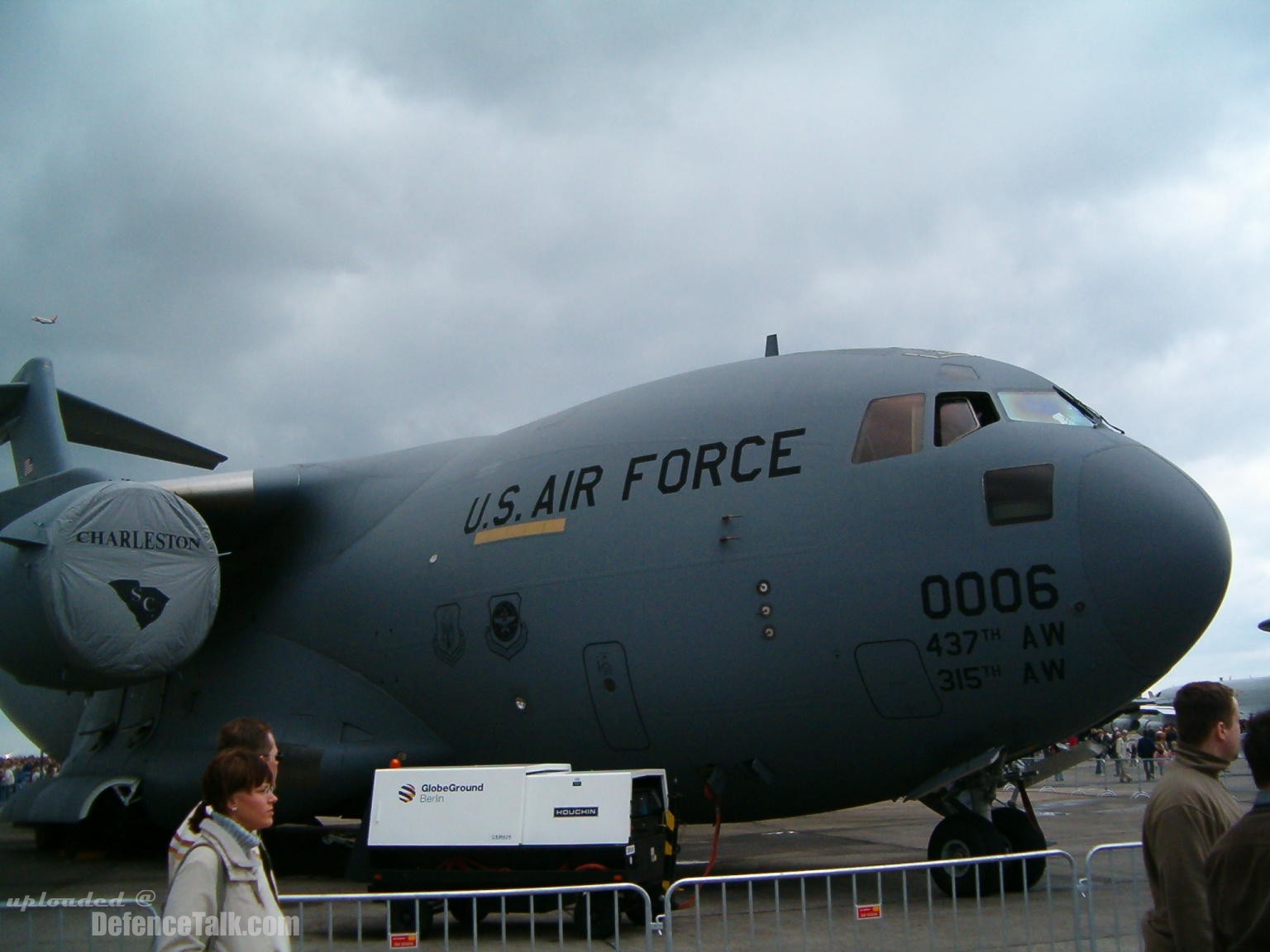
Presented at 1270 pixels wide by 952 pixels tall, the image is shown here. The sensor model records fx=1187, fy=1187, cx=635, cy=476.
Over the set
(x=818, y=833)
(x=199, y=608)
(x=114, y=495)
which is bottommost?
(x=818, y=833)

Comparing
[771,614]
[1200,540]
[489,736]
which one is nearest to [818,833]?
[489,736]

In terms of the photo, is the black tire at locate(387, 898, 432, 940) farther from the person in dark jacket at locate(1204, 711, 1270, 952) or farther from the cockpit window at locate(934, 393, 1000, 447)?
the person in dark jacket at locate(1204, 711, 1270, 952)

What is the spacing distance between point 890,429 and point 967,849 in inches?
123

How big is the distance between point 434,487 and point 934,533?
5.57 meters

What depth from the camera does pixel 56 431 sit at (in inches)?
647

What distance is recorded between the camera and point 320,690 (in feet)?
40.3

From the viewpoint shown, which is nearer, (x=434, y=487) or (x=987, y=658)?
(x=987, y=658)

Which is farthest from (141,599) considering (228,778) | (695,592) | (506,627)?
(228,778)

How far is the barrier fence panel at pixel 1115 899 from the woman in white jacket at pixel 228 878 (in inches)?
178

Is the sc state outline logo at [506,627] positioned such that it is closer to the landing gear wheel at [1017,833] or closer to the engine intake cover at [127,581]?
Answer: the engine intake cover at [127,581]

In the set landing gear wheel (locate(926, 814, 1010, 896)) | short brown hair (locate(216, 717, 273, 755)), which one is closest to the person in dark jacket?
short brown hair (locate(216, 717, 273, 755))

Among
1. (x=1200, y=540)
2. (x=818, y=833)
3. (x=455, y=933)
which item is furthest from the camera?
(x=818, y=833)

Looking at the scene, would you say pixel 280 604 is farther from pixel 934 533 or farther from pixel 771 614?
pixel 934 533

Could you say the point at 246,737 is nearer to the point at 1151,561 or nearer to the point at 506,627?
the point at 1151,561
